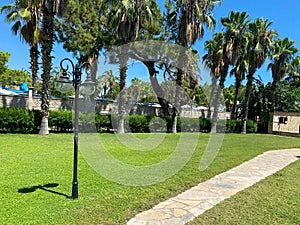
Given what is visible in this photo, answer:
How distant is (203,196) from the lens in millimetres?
4332

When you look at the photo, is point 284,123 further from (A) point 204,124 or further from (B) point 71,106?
(B) point 71,106

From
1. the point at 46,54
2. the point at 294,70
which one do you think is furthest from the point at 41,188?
the point at 294,70

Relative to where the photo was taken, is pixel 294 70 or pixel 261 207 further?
pixel 294 70

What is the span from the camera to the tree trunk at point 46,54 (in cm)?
1112

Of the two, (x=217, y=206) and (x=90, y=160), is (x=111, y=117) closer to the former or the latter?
(x=90, y=160)

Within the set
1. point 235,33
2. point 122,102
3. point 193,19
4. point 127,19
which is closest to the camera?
point 127,19

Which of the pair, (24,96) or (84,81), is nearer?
(84,81)

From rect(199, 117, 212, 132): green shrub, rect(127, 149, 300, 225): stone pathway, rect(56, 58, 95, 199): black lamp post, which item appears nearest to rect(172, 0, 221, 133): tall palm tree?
rect(199, 117, 212, 132): green shrub

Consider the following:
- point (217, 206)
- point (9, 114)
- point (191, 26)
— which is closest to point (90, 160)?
point (217, 206)

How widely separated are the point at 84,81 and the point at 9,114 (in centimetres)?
870

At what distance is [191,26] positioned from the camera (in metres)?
14.9

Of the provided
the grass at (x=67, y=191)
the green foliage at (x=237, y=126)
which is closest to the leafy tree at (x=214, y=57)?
the green foliage at (x=237, y=126)

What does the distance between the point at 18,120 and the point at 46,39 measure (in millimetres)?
3858

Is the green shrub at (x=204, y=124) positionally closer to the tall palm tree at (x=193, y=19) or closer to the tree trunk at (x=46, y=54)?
the tall palm tree at (x=193, y=19)
